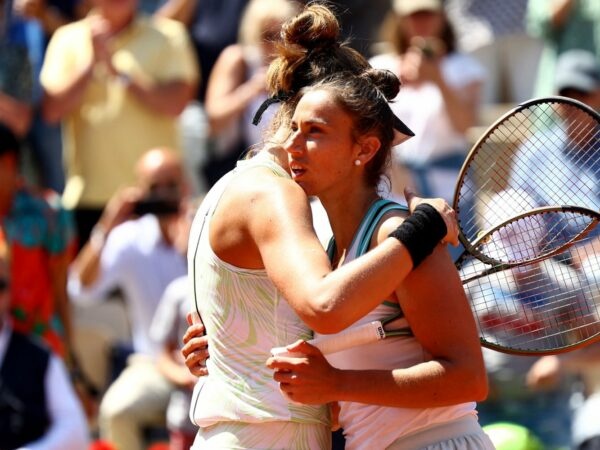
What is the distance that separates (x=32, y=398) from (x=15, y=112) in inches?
79.1

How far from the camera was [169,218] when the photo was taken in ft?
22.4

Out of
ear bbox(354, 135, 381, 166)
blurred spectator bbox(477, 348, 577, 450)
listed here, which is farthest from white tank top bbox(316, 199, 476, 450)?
blurred spectator bbox(477, 348, 577, 450)

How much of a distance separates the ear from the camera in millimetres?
3830

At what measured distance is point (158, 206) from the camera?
683cm

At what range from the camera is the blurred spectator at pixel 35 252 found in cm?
632

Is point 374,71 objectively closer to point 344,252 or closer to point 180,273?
point 344,252

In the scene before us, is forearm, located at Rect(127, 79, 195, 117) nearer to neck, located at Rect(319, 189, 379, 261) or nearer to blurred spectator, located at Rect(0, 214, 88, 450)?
blurred spectator, located at Rect(0, 214, 88, 450)

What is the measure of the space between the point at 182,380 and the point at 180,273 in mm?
780

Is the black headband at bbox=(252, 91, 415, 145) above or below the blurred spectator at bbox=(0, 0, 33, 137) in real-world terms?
below

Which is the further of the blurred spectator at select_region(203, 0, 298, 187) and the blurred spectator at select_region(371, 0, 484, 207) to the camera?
the blurred spectator at select_region(203, 0, 298, 187)

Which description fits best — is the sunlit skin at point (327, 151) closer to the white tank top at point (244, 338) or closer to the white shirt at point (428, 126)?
the white tank top at point (244, 338)

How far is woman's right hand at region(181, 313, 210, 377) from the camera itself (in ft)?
10.7

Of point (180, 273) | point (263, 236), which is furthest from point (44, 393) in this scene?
point (263, 236)

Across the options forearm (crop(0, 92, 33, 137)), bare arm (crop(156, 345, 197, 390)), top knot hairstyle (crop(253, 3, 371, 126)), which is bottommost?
bare arm (crop(156, 345, 197, 390))
